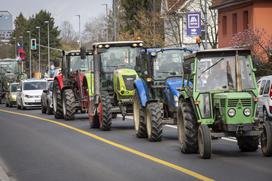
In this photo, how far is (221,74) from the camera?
1566 centimetres

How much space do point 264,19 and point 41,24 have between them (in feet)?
319

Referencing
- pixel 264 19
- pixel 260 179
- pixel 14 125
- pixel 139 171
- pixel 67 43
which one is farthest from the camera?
pixel 67 43

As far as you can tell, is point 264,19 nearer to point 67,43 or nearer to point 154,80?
point 154,80

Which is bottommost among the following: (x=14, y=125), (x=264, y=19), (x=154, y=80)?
(x=14, y=125)

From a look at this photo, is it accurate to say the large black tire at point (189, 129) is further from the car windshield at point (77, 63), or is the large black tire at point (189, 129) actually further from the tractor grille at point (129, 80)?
the car windshield at point (77, 63)

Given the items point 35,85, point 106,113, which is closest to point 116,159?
point 106,113

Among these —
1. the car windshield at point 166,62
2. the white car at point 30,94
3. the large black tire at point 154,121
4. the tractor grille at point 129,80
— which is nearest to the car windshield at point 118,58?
the tractor grille at point 129,80

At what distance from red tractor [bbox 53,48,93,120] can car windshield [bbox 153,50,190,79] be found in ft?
27.8

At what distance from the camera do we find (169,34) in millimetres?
64625

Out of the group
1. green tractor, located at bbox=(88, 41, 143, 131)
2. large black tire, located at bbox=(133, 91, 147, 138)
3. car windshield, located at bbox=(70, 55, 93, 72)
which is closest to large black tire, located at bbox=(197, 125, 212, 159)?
large black tire, located at bbox=(133, 91, 147, 138)

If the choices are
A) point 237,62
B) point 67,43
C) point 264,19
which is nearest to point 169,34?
point 264,19

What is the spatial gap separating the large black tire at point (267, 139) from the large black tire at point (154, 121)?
4114mm

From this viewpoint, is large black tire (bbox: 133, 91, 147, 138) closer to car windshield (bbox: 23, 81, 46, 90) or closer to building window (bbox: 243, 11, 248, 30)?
car windshield (bbox: 23, 81, 46, 90)

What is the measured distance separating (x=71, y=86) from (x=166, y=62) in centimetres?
1119
